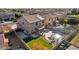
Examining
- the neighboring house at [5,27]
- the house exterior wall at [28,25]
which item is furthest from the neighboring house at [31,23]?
the neighboring house at [5,27]

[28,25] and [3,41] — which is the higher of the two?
[28,25]

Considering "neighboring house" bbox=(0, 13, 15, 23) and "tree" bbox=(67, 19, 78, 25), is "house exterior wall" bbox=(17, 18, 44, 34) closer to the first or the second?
"neighboring house" bbox=(0, 13, 15, 23)

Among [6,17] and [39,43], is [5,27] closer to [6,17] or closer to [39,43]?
[6,17]

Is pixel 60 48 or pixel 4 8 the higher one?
pixel 4 8

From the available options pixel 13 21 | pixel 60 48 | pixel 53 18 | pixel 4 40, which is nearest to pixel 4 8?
pixel 13 21

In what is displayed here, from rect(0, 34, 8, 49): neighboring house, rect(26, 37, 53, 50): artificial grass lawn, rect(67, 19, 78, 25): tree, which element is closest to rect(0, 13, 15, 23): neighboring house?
rect(0, 34, 8, 49): neighboring house

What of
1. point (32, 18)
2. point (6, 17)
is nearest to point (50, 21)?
point (32, 18)
